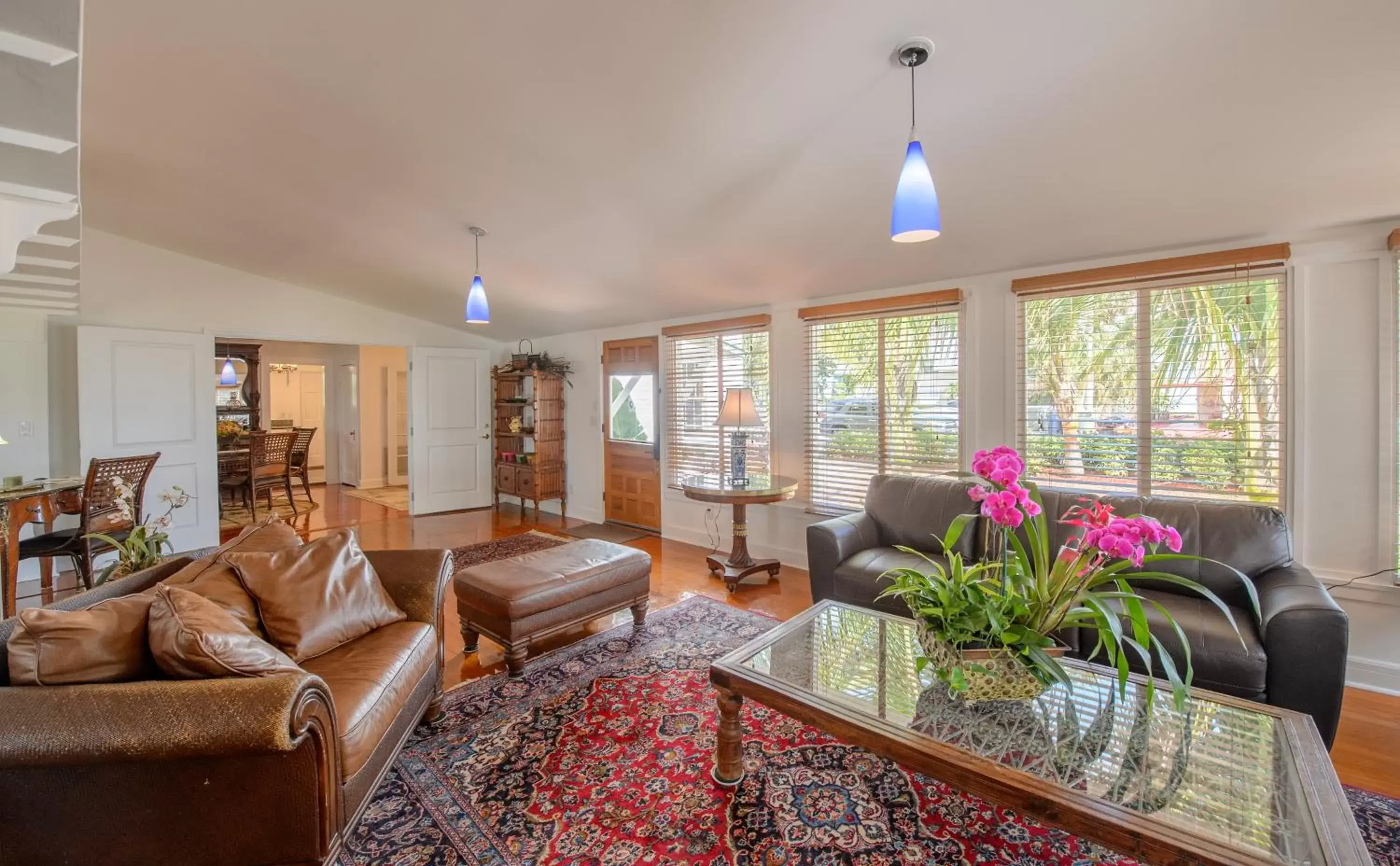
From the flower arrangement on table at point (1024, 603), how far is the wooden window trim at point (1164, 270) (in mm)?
2087

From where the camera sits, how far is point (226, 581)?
74.5 inches

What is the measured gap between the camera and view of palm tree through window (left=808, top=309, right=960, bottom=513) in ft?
12.3

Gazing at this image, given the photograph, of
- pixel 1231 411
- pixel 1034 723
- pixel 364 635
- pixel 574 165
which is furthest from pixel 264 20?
pixel 1231 411

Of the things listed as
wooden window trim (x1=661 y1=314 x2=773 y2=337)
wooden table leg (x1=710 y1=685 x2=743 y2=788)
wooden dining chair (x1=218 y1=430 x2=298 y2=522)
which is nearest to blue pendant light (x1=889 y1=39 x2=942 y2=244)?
wooden table leg (x1=710 y1=685 x2=743 y2=788)

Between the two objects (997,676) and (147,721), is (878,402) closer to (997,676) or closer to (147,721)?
(997,676)

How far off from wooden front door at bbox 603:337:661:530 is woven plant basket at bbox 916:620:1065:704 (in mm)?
4097

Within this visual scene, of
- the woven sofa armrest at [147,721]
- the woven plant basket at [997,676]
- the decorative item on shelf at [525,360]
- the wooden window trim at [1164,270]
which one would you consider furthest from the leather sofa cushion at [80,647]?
the decorative item on shelf at [525,360]

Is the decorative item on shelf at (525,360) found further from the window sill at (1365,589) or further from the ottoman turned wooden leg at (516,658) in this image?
the window sill at (1365,589)

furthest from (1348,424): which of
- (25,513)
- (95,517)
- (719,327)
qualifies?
(95,517)

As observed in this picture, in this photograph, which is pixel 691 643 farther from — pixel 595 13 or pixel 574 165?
pixel 595 13

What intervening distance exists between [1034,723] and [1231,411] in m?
2.33

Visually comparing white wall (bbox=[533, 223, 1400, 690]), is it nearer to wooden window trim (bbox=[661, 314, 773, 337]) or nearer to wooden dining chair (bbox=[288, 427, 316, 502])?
wooden window trim (bbox=[661, 314, 773, 337])

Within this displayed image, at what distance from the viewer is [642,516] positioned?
18.9 ft

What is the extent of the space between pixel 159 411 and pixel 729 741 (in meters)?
5.69
